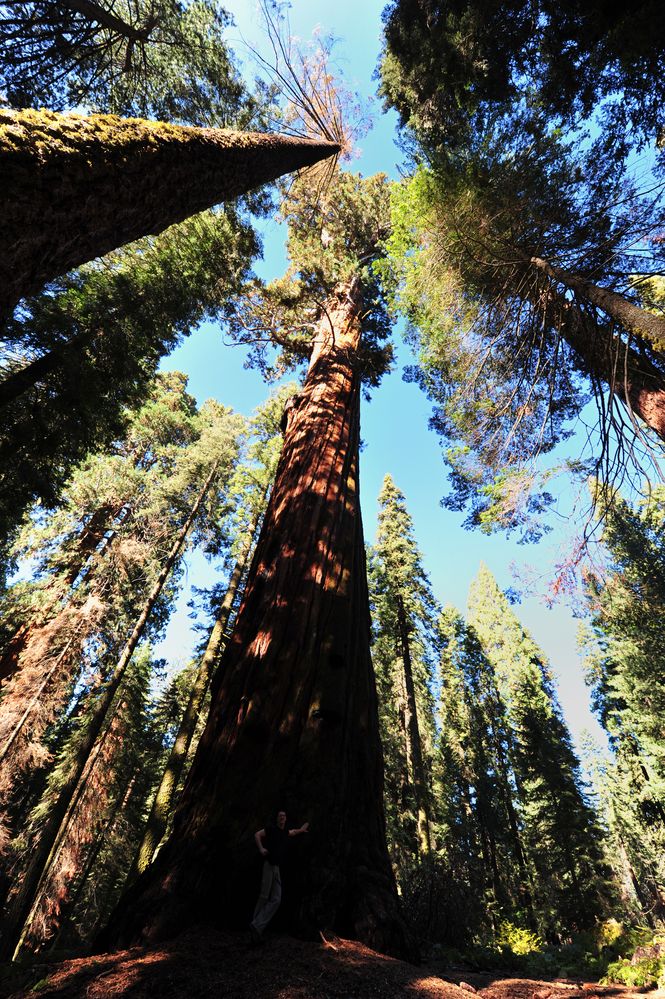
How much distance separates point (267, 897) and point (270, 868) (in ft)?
0.79

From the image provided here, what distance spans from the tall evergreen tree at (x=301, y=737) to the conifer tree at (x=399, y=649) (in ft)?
39.8

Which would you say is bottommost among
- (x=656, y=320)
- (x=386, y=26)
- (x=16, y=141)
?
(x=16, y=141)

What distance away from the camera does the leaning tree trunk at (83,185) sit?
1884 millimetres

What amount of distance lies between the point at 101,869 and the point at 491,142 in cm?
2365

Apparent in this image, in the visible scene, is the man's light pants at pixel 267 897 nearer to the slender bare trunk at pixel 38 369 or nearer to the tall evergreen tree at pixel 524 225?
the tall evergreen tree at pixel 524 225

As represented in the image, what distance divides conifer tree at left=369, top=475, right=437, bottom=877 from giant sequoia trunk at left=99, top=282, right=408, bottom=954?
12244 millimetres

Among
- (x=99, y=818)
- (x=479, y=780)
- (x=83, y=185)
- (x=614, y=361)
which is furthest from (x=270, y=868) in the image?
(x=479, y=780)

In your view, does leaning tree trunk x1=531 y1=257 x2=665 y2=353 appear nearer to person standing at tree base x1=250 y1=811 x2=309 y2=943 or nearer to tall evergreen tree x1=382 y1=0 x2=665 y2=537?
tall evergreen tree x1=382 y1=0 x2=665 y2=537

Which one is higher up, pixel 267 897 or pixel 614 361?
pixel 614 361

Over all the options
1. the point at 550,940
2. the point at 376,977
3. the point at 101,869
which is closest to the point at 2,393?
the point at 376,977

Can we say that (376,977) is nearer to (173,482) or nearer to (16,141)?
(16,141)

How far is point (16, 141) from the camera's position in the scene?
6.02 ft

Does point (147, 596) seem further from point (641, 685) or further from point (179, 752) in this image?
point (641, 685)

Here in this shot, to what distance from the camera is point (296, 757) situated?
2273mm
